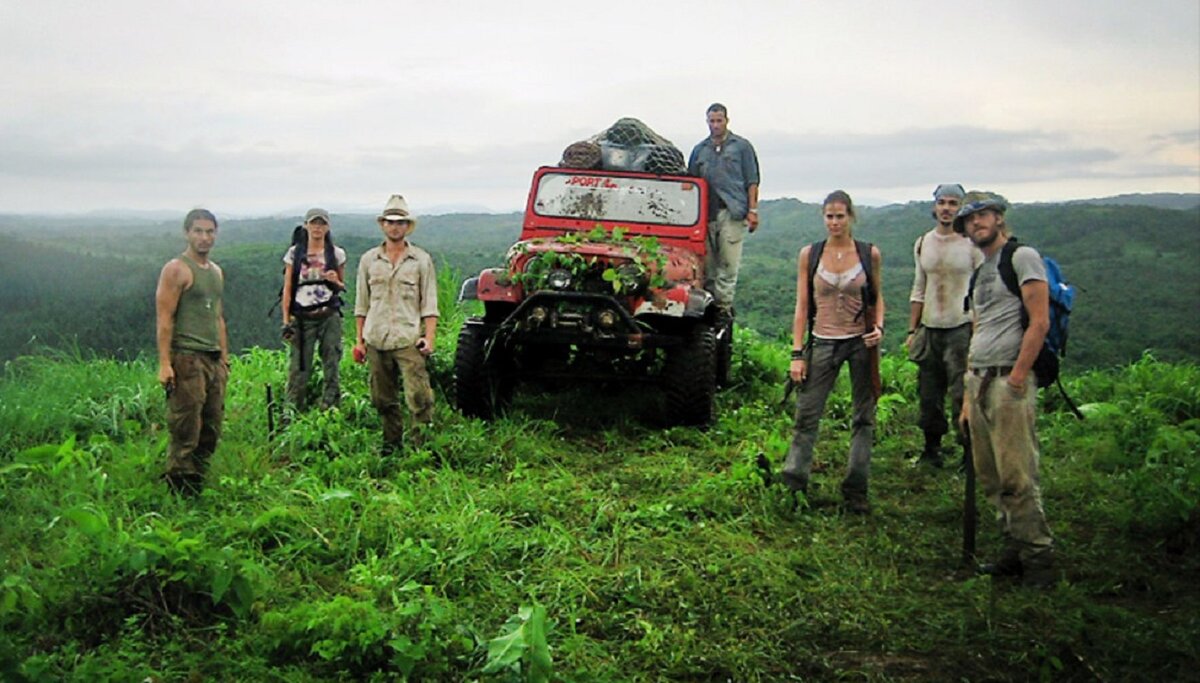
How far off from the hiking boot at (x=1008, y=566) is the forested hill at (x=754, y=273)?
4.83 feet

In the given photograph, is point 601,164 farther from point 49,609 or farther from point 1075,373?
point 49,609

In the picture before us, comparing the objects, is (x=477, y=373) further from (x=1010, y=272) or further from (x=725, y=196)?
(x=1010, y=272)

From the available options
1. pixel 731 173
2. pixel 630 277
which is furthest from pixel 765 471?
pixel 731 173

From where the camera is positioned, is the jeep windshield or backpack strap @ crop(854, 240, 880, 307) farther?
the jeep windshield

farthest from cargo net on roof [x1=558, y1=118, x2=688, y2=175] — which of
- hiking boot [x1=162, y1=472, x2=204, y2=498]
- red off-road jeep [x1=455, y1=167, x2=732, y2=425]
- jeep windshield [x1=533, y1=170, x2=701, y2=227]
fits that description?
hiking boot [x1=162, y1=472, x2=204, y2=498]

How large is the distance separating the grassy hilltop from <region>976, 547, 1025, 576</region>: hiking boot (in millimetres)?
88

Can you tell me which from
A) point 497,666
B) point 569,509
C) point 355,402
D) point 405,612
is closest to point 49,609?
point 405,612

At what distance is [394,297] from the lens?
230 inches

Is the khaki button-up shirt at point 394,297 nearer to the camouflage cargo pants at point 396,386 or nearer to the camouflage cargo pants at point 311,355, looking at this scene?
the camouflage cargo pants at point 396,386

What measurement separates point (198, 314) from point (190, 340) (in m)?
0.14

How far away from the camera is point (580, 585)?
4117 millimetres

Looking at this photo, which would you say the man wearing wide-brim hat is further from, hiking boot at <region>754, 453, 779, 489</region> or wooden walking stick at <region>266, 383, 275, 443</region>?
hiking boot at <region>754, 453, 779, 489</region>

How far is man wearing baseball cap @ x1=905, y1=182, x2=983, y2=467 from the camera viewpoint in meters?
5.90

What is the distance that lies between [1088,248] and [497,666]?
21842mm
